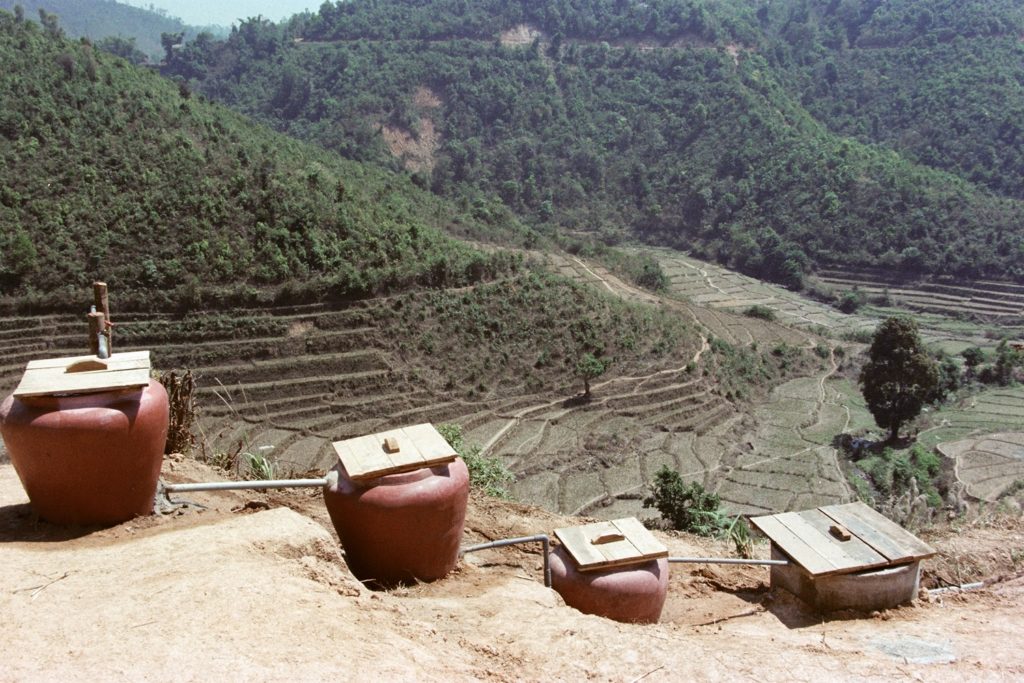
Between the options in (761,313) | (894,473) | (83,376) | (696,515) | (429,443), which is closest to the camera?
(83,376)

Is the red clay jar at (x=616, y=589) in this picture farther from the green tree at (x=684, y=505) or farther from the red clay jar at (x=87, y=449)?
the green tree at (x=684, y=505)

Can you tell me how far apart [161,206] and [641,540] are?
22.6 m

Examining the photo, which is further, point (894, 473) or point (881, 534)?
point (894, 473)

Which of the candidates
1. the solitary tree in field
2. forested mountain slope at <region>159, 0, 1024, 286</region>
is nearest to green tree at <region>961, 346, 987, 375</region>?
the solitary tree in field

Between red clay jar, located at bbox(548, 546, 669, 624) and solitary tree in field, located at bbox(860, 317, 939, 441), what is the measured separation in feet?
78.6

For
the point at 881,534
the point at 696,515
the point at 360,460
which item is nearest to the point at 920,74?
the point at 696,515

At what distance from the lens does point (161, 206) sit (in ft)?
81.9

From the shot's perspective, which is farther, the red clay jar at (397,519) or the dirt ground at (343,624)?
the red clay jar at (397,519)

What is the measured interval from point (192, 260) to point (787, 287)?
34.7m

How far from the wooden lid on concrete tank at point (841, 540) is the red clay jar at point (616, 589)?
1.14 metres

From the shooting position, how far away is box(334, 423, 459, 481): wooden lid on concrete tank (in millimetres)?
5598

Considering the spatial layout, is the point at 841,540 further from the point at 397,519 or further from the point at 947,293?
the point at 947,293

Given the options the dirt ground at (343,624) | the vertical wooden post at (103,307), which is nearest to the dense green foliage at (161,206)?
the vertical wooden post at (103,307)

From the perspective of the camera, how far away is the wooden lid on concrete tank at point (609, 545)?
19.4ft
